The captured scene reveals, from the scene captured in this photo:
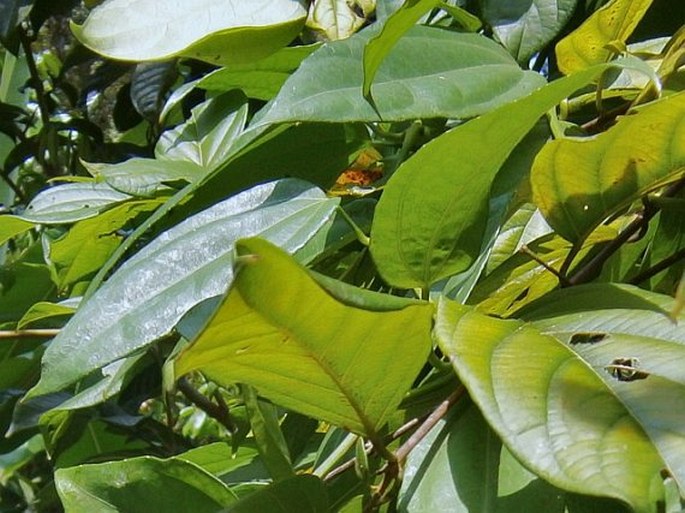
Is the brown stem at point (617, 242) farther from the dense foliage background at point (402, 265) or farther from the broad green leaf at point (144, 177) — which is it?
the broad green leaf at point (144, 177)

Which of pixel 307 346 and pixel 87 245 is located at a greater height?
pixel 307 346

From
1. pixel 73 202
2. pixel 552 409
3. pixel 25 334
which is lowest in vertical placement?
pixel 25 334

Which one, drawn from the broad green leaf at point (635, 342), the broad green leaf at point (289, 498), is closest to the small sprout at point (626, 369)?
the broad green leaf at point (635, 342)

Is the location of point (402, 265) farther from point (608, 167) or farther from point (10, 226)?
point (10, 226)

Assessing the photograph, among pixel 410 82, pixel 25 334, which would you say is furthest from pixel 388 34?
pixel 25 334

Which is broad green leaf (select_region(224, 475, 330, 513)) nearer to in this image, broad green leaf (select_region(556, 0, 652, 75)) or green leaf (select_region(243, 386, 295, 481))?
green leaf (select_region(243, 386, 295, 481))
